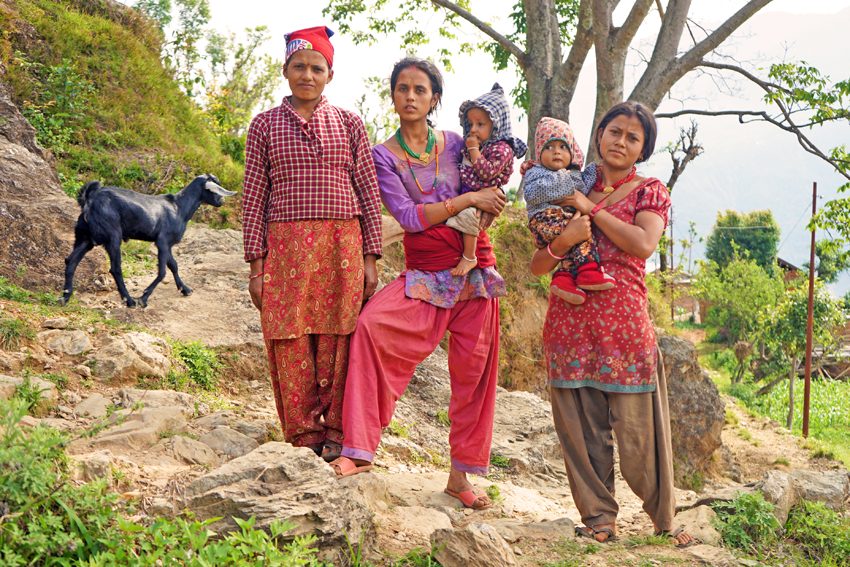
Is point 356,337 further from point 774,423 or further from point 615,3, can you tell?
point 774,423

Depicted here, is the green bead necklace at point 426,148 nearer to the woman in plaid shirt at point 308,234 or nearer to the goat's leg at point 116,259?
the woman in plaid shirt at point 308,234

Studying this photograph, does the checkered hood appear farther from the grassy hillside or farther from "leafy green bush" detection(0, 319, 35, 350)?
the grassy hillside

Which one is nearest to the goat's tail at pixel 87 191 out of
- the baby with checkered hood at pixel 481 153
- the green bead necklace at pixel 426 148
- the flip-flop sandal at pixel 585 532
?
the green bead necklace at pixel 426 148

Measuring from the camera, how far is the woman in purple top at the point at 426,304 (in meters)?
2.93

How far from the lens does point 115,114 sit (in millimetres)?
8727

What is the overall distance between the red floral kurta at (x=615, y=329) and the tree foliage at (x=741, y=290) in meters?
22.9

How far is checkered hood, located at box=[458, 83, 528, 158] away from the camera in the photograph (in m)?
3.00

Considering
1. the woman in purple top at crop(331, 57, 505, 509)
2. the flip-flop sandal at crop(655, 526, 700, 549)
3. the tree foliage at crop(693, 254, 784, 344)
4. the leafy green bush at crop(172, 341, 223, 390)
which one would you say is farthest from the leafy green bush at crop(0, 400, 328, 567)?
the tree foliage at crop(693, 254, 784, 344)

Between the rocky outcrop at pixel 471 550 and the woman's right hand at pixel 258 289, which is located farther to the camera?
the woman's right hand at pixel 258 289

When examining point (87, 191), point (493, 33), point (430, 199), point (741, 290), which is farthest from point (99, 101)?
point (741, 290)

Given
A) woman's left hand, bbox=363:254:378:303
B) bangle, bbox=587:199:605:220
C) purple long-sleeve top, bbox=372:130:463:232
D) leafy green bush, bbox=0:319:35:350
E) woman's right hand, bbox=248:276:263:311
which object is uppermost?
purple long-sleeve top, bbox=372:130:463:232

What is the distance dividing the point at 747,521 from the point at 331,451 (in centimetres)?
227

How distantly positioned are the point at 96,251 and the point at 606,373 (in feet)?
16.1

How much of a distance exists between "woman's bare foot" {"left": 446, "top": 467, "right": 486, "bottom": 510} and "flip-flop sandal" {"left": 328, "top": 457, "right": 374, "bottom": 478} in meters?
0.65
